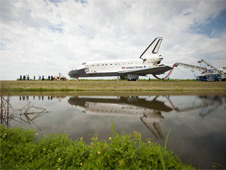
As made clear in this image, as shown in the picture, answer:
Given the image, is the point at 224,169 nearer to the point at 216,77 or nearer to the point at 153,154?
the point at 153,154

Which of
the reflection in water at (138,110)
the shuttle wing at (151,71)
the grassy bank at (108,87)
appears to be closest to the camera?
the reflection in water at (138,110)

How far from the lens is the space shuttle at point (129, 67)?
2361cm

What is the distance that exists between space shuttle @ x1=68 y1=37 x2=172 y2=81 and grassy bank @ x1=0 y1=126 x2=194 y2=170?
859 inches

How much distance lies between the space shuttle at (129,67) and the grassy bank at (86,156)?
859 inches

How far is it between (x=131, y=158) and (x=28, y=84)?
68.0ft

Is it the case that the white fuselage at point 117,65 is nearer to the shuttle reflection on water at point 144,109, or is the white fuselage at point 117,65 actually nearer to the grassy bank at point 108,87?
the grassy bank at point 108,87

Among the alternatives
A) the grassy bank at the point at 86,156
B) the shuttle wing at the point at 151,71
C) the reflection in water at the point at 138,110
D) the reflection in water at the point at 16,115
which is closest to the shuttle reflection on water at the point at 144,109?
the reflection in water at the point at 138,110

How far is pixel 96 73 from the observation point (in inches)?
995

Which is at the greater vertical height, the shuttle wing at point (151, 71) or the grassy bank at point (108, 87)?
the shuttle wing at point (151, 71)

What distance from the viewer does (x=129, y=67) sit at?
2394 cm

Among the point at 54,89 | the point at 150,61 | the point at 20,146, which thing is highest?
the point at 150,61

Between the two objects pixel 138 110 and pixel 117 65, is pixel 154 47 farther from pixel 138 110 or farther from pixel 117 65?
pixel 138 110

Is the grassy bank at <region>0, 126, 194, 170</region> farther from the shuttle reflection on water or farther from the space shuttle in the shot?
the space shuttle

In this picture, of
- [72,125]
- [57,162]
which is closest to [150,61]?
[72,125]
